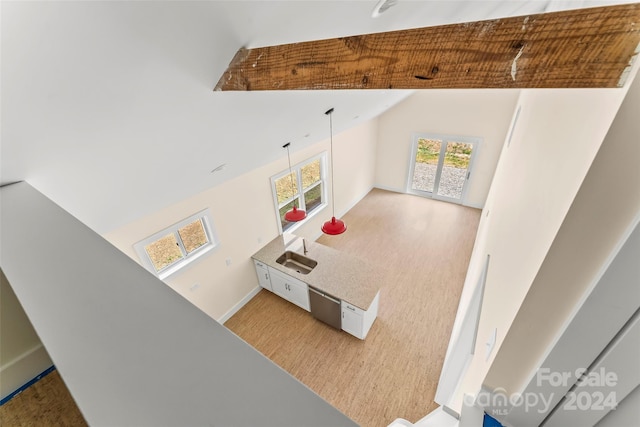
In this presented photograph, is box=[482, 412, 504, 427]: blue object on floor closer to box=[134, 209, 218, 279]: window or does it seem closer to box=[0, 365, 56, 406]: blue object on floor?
box=[0, 365, 56, 406]: blue object on floor

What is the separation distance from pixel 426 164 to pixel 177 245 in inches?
235

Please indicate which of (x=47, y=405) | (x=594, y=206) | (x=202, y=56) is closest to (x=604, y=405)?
(x=594, y=206)

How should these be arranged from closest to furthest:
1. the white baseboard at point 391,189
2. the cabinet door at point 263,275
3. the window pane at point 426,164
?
1. the cabinet door at point 263,275
2. the window pane at point 426,164
3. the white baseboard at point 391,189

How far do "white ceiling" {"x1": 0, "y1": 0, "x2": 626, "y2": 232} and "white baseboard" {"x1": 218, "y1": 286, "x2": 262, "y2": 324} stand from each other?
8.95ft

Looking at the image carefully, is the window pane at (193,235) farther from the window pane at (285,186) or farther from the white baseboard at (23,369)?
the white baseboard at (23,369)

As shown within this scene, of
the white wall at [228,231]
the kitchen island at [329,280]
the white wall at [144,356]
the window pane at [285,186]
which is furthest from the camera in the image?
the window pane at [285,186]

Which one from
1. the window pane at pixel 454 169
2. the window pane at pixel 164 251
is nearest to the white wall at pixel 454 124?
the window pane at pixel 454 169

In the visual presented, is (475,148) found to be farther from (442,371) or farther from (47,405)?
(47,405)

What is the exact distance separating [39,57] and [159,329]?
0.83 m

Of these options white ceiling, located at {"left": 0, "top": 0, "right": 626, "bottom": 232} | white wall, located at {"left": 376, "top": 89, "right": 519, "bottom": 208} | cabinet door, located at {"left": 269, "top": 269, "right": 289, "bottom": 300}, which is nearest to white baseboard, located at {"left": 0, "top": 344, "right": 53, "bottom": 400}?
white ceiling, located at {"left": 0, "top": 0, "right": 626, "bottom": 232}

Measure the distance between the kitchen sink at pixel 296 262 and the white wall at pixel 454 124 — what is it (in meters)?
4.18

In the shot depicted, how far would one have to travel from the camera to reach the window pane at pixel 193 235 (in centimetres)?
319

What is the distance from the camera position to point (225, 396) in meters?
0.30

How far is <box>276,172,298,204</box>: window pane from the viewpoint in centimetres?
436
